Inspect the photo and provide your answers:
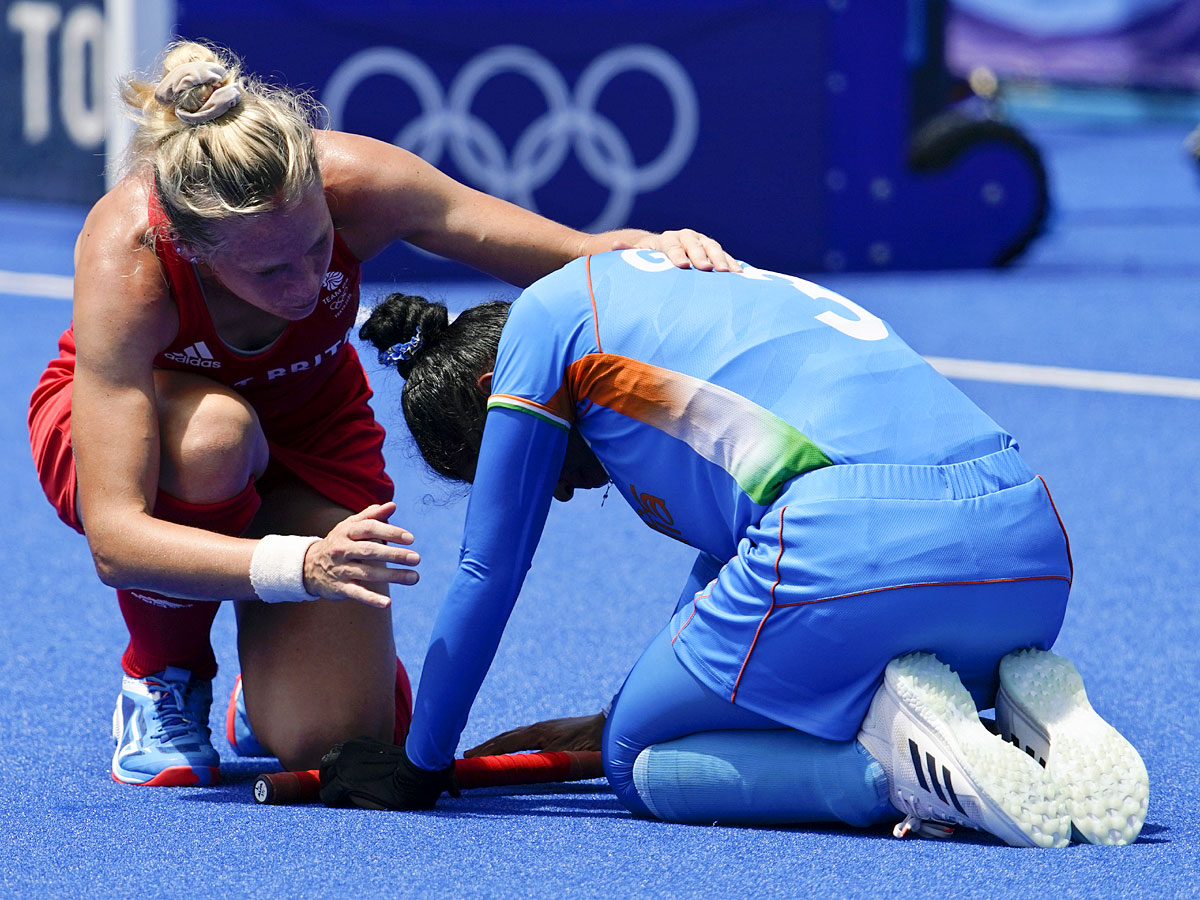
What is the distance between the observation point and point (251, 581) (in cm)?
264

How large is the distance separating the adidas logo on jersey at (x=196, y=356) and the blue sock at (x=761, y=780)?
3.38 ft

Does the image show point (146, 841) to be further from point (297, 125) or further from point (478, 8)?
point (478, 8)

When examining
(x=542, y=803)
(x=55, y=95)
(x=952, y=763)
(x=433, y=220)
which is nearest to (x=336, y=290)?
(x=433, y=220)

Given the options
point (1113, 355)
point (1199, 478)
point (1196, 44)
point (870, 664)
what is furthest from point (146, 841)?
point (1196, 44)

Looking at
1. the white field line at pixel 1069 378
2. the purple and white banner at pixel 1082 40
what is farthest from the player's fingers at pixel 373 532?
the purple and white banner at pixel 1082 40

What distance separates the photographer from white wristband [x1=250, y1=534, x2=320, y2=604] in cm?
260

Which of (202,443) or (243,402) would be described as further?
(243,402)

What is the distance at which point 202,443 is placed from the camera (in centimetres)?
287

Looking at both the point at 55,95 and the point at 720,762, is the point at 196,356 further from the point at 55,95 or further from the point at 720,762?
the point at 55,95

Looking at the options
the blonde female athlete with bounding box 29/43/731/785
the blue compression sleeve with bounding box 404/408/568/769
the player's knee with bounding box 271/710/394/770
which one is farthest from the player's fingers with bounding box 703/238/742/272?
the player's knee with bounding box 271/710/394/770

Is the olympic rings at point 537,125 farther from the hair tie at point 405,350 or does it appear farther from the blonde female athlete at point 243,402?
the hair tie at point 405,350

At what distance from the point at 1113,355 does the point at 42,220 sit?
25.7 feet

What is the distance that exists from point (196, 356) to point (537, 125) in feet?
21.8

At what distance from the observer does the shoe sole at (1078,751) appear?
Answer: 245 centimetres
